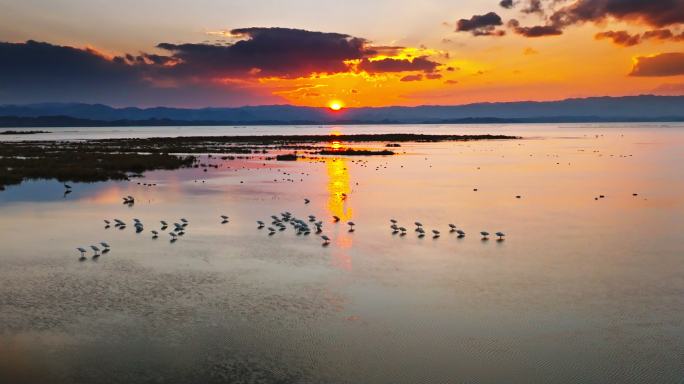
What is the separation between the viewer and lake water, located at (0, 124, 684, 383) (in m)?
12.3

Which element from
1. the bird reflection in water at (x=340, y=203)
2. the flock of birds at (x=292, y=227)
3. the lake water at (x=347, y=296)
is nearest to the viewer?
the lake water at (x=347, y=296)

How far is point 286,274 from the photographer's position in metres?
19.0

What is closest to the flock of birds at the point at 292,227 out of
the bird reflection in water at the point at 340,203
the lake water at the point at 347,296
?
the lake water at the point at 347,296

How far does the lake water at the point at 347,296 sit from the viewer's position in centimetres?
1230

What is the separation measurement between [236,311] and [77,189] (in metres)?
31.9

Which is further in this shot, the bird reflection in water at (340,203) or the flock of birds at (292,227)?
the flock of birds at (292,227)

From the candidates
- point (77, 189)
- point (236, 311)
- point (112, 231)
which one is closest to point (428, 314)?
point (236, 311)

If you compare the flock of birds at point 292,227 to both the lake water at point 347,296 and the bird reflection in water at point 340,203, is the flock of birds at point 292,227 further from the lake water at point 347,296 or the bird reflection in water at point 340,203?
the bird reflection in water at point 340,203

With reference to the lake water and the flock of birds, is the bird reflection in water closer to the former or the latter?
the lake water

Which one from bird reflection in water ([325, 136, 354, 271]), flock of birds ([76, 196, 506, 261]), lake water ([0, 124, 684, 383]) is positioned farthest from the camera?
flock of birds ([76, 196, 506, 261])

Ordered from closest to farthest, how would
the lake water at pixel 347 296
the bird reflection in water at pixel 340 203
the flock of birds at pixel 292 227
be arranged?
the lake water at pixel 347 296 < the bird reflection in water at pixel 340 203 < the flock of birds at pixel 292 227

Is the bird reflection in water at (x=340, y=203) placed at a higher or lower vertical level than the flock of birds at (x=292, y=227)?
lower

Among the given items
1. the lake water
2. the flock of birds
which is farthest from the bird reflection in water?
the flock of birds

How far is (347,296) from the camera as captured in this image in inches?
662
